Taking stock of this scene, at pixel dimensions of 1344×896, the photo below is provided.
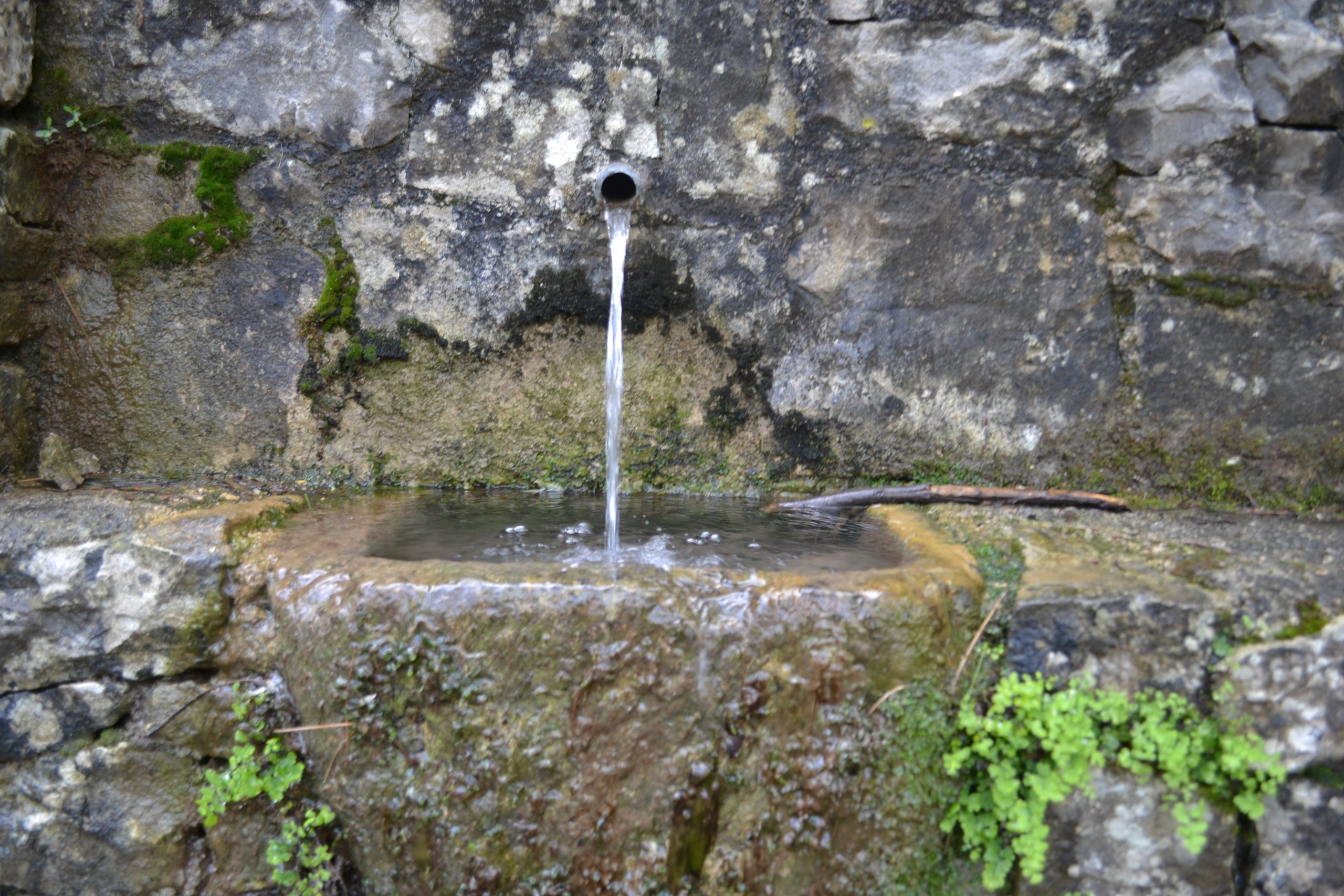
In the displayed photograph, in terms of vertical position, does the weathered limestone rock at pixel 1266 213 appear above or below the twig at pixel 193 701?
above

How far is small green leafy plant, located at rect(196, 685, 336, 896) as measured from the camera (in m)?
1.50

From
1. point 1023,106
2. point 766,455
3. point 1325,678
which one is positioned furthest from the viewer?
point 766,455

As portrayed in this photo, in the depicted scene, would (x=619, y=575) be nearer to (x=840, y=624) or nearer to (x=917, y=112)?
(x=840, y=624)

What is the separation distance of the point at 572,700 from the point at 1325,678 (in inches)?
51.6

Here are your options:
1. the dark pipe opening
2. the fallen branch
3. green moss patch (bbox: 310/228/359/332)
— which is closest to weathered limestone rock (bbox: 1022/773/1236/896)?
the fallen branch

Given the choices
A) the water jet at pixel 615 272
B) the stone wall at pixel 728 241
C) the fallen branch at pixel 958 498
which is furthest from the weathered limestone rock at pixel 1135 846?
the water jet at pixel 615 272

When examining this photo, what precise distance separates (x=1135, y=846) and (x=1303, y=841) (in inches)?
11.4

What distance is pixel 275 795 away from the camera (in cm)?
153

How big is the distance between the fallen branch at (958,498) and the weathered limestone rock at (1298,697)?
26.1 inches

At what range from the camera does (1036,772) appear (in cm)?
142

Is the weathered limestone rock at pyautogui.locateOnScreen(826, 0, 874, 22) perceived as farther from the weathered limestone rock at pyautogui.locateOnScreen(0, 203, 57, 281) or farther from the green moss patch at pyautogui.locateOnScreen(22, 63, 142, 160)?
the weathered limestone rock at pyautogui.locateOnScreen(0, 203, 57, 281)

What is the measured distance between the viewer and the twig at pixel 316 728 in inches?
57.9

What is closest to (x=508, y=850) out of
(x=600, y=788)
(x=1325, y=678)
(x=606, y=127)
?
(x=600, y=788)

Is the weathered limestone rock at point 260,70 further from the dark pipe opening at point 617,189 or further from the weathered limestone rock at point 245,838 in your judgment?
the weathered limestone rock at point 245,838
